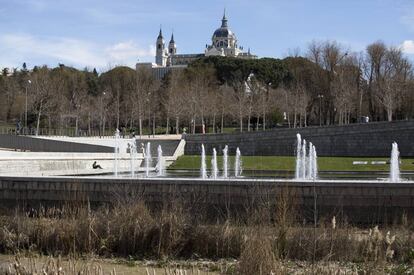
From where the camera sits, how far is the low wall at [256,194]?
14.9 m

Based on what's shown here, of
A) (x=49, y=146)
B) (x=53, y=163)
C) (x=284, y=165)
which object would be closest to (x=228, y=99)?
(x=49, y=146)

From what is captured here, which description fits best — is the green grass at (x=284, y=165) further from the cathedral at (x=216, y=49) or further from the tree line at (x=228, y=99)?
the cathedral at (x=216, y=49)

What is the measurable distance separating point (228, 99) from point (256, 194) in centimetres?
5830

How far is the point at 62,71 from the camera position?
93.1 metres

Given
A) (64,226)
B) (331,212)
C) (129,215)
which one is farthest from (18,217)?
(331,212)

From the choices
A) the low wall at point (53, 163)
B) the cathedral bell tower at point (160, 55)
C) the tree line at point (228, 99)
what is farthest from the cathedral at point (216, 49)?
the low wall at point (53, 163)

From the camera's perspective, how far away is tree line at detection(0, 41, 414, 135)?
67.0 meters

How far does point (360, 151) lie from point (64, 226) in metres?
36.9

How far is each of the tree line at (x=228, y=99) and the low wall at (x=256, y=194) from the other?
150ft

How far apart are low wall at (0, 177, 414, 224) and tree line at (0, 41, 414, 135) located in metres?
45.9

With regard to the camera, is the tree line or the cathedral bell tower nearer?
the tree line

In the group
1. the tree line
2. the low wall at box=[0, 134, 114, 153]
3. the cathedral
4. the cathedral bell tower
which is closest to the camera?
the low wall at box=[0, 134, 114, 153]

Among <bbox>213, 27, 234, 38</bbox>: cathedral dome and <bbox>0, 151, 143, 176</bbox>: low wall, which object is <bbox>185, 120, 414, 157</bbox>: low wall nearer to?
<bbox>0, 151, 143, 176</bbox>: low wall

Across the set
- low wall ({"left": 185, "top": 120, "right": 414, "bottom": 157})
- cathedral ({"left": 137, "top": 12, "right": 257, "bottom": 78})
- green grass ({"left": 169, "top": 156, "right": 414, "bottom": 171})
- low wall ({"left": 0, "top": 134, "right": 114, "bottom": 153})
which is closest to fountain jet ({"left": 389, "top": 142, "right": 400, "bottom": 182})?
green grass ({"left": 169, "top": 156, "right": 414, "bottom": 171})
